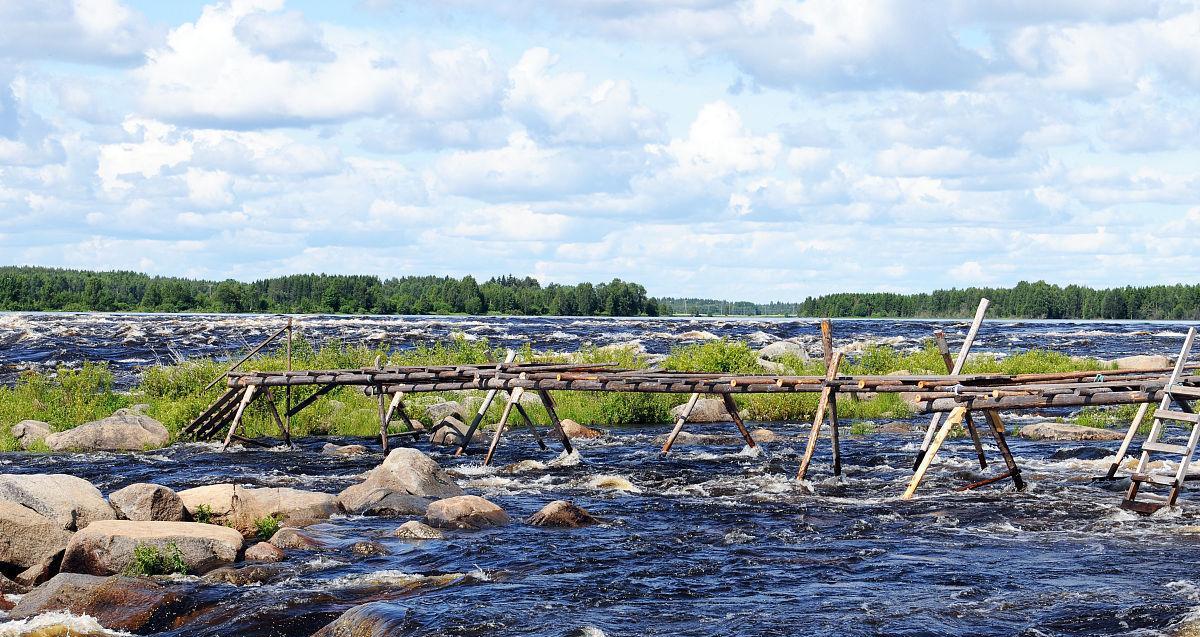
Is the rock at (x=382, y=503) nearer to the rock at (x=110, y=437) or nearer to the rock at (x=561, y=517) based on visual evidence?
the rock at (x=561, y=517)

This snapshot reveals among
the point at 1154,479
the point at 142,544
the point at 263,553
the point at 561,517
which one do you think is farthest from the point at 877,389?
the point at 142,544

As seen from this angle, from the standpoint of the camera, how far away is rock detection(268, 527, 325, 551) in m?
14.4

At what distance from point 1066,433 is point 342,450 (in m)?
17.6

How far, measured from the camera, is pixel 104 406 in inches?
1119

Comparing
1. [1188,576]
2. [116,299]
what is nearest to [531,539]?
[1188,576]

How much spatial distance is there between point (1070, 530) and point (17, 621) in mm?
13951

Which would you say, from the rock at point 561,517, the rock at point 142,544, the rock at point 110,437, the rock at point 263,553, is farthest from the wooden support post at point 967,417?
the rock at point 110,437

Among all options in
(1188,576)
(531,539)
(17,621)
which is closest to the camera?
(17,621)

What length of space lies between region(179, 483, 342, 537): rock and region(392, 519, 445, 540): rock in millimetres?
1640

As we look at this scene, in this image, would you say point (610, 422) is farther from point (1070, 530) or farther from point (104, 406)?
point (1070, 530)

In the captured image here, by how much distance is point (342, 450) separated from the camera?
→ 23969 mm

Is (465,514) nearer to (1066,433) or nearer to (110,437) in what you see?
(110,437)

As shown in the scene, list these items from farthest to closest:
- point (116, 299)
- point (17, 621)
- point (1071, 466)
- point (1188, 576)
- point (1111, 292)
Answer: point (116, 299) → point (1111, 292) → point (1071, 466) → point (1188, 576) → point (17, 621)

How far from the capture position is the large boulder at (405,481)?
57.7 ft
